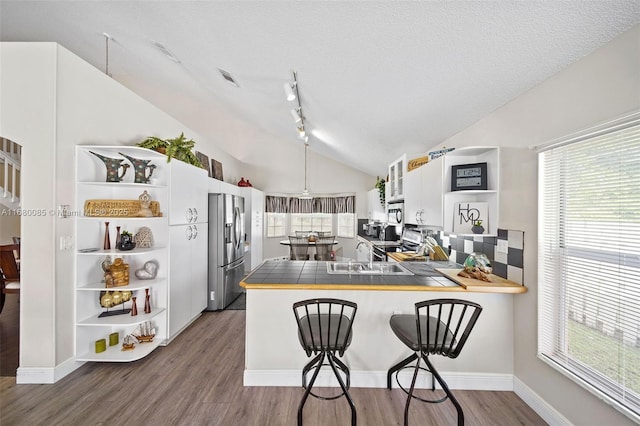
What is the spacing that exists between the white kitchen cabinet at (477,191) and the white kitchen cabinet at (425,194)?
6cm

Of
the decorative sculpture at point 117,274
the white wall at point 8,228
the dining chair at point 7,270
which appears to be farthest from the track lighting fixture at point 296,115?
the white wall at point 8,228

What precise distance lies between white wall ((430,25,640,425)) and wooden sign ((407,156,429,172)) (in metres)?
→ 0.64

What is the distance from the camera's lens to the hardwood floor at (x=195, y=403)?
5.89 feet

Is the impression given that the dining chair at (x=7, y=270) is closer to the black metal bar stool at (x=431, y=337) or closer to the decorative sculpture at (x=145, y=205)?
the decorative sculpture at (x=145, y=205)

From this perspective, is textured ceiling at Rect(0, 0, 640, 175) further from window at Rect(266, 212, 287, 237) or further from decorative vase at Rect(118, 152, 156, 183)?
window at Rect(266, 212, 287, 237)

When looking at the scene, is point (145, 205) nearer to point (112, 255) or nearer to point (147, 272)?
point (112, 255)

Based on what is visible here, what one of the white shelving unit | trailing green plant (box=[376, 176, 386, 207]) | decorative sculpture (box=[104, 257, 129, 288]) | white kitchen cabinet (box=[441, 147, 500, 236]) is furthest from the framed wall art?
decorative sculpture (box=[104, 257, 129, 288])

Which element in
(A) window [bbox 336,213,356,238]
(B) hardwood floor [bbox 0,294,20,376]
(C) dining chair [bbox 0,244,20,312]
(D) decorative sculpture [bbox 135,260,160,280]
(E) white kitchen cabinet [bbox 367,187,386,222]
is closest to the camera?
(B) hardwood floor [bbox 0,294,20,376]

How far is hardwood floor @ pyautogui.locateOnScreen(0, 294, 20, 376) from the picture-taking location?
2312mm

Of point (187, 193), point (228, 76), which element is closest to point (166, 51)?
point (228, 76)

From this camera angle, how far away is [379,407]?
1.93 metres

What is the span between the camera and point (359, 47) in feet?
6.22

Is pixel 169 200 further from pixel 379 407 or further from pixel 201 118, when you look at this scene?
pixel 201 118

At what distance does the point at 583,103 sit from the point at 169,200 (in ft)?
11.5
